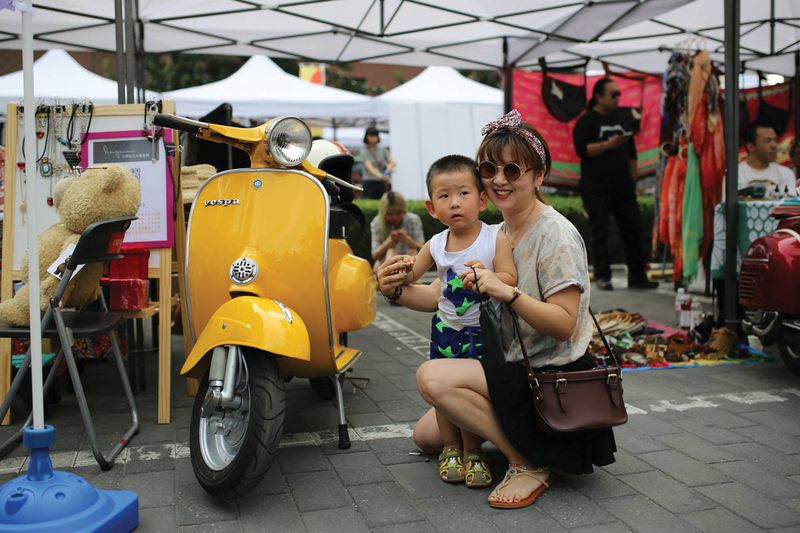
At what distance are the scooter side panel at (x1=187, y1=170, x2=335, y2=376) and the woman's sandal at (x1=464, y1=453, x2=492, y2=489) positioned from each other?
781 millimetres

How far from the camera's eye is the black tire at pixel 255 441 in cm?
264

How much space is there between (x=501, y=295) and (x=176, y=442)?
5.81 feet

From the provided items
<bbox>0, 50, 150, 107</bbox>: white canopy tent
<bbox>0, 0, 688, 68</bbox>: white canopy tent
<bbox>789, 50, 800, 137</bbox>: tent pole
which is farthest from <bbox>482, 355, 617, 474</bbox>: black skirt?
<bbox>0, 50, 150, 107</bbox>: white canopy tent

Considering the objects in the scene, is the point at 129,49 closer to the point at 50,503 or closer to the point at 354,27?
the point at 354,27

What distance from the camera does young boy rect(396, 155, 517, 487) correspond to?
290 centimetres

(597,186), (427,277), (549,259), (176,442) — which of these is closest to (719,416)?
(549,259)

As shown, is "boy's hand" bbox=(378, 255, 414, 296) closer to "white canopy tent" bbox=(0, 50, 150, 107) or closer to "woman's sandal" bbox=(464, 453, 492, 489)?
"woman's sandal" bbox=(464, 453, 492, 489)

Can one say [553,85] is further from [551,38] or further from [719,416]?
[719,416]

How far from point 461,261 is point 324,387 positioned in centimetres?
157

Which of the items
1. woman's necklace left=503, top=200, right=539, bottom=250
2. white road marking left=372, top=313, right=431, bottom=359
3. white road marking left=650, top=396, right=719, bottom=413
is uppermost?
woman's necklace left=503, top=200, right=539, bottom=250

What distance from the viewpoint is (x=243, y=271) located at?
315 centimetres

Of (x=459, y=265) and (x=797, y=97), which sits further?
(x=797, y=97)

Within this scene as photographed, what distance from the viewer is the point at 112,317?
3.52 m

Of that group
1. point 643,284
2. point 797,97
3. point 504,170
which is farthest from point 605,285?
point 504,170
